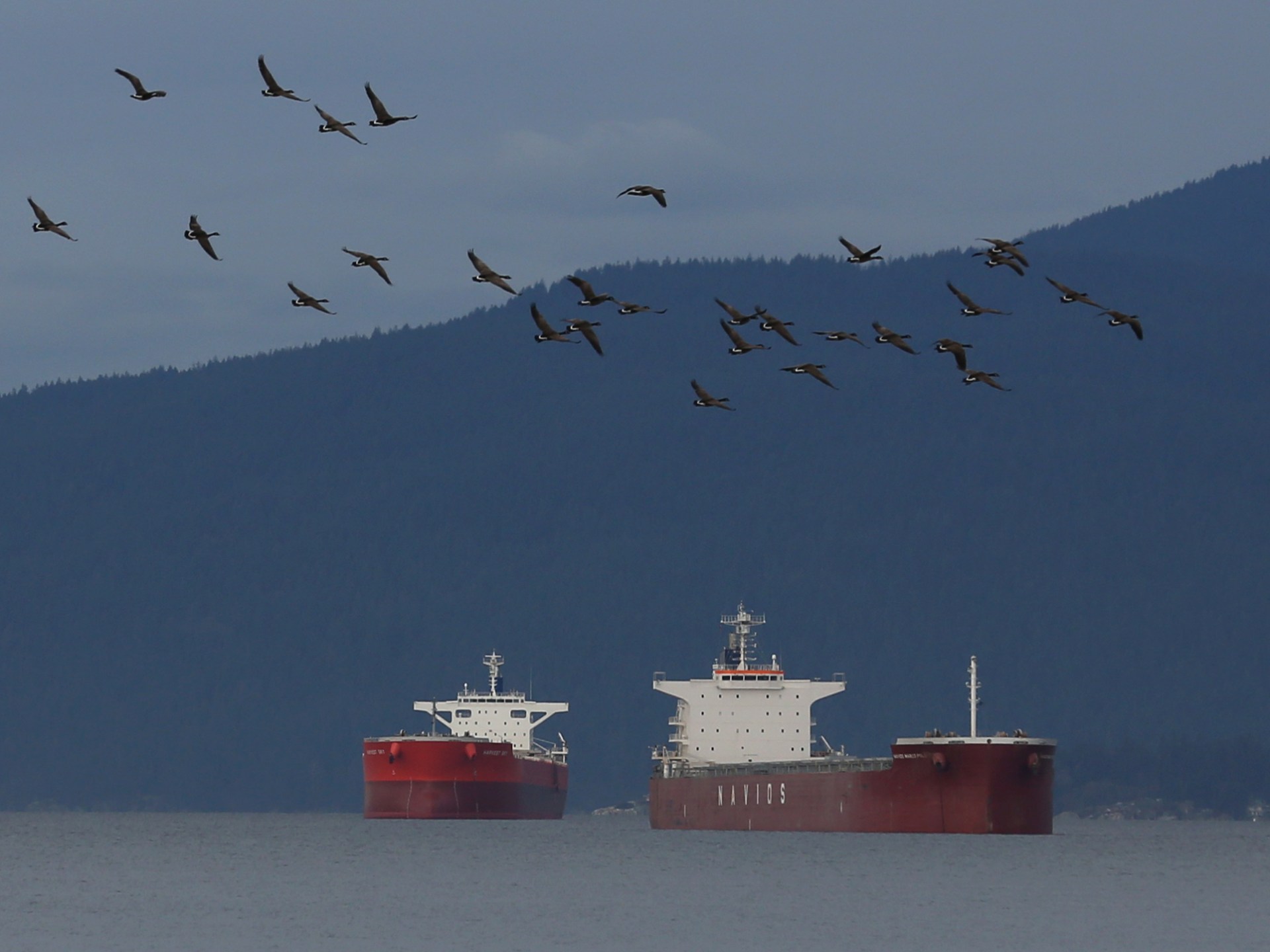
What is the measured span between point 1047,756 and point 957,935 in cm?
4794

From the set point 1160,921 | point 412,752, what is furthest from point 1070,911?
point 412,752

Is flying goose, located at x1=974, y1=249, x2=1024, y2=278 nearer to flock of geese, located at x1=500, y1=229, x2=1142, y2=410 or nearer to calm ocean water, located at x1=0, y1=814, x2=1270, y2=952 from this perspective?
flock of geese, located at x1=500, y1=229, x2=1142, y2=410

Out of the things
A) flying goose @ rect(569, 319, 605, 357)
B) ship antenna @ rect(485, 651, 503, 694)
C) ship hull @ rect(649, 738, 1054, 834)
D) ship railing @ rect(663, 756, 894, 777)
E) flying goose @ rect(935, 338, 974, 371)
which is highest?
ship antenna @ rect(485, 651, 503, 694)

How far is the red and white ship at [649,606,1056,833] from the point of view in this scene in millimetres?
118312

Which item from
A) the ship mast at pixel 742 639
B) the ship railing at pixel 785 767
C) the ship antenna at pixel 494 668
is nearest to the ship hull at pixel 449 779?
the ship antenna at pixel 494 668

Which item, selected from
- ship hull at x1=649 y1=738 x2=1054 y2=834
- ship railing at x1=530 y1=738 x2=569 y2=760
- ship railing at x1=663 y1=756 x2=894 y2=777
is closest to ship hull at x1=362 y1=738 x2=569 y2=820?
ship railing at x1=530 y1=738 x2=569 y2=760

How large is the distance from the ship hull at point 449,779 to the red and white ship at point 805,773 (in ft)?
45.6

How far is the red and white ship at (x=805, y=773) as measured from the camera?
4658 inches

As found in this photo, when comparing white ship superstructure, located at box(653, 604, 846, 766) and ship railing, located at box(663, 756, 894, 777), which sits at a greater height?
white ship superstructure, located at box(653, 604, 846, 766)

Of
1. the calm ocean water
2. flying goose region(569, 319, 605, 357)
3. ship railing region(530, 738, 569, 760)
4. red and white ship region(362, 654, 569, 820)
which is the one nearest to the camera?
flying goose region(569, 319, 605, 357)

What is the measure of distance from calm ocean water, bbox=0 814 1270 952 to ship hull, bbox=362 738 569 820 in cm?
1955

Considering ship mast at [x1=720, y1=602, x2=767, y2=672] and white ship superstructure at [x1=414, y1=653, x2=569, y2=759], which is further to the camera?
white ship superstructure at [x1=414, y1=653, x2=569, y2=759]

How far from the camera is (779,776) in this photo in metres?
129

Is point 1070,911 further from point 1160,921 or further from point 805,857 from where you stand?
point 805,857
